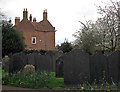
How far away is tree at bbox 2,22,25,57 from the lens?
53.2m

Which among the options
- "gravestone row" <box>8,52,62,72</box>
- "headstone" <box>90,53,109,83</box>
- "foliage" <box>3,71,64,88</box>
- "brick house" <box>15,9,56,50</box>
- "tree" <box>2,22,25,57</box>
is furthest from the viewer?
"brick house" <box>15,9,56,50</box>

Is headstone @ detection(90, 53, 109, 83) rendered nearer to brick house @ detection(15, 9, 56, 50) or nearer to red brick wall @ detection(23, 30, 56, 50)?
brick house @ detection(15, 9, 56, 50)

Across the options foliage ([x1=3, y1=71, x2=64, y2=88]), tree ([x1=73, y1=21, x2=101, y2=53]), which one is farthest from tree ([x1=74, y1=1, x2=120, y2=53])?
foliage ([x1=3, y1=71, x2=64, y2=88])

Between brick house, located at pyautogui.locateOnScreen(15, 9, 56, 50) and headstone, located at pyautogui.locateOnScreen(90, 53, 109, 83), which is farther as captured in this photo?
brick house, located at pyautogui.locateOnScreen(15, 9, 56, 50)

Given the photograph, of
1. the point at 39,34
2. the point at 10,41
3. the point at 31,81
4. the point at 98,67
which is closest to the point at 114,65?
the point at 98,67

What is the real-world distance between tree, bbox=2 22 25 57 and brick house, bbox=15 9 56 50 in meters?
21.2

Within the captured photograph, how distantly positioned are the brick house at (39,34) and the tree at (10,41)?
2124 centimetres

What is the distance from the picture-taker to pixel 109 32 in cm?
4491

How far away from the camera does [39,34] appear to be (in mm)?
79438

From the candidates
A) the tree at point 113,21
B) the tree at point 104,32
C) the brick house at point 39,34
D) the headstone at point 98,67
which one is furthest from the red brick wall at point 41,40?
the headstone at point 98,67

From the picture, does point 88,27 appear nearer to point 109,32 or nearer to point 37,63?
→ point 109,32

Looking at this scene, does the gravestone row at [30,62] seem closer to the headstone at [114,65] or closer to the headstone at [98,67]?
the headstone at [98,67]

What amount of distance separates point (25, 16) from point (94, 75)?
179ft

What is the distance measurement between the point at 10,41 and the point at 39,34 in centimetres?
2596
